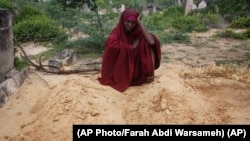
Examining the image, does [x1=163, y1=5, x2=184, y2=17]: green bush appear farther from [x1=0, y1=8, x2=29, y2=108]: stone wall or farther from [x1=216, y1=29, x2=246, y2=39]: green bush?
[x1=0, y1=8, x2=29, y2=108]: stone wall

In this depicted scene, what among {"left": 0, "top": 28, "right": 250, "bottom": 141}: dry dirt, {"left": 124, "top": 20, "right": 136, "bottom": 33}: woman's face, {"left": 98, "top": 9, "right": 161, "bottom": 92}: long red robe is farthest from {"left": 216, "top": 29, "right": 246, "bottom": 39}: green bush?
{"left": 124, "top": 20, "right": 136, "bottom": 33}: woman's face

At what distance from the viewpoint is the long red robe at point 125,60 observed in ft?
15.8

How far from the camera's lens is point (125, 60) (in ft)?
15.9

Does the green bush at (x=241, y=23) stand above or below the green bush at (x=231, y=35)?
above

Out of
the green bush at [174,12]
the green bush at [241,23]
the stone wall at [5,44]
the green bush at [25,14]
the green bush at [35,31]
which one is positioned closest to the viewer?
the stone wall at [5,44]

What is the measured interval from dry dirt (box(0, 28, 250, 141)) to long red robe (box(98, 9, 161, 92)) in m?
0.18

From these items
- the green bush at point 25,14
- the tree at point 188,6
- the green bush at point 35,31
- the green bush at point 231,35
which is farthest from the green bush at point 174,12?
the green bush at point 35,31

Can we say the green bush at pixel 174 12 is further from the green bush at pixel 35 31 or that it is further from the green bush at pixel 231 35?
the green bush at pixel 35 31

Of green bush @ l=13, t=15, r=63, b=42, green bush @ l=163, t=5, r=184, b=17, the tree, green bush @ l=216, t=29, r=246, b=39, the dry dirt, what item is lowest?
the dry dirt

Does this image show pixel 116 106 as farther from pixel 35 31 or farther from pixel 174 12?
pixel 174 12

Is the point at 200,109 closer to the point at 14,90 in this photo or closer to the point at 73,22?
the point at 14,90

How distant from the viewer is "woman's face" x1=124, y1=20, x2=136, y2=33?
482cm

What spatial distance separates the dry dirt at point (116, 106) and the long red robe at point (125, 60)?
0.18 metres

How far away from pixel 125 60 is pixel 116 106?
36.7 inches
